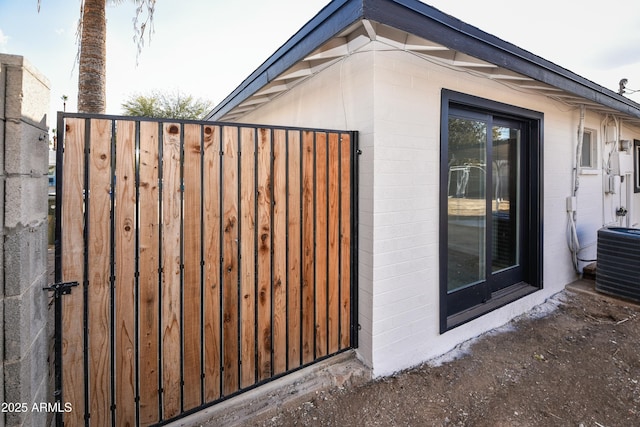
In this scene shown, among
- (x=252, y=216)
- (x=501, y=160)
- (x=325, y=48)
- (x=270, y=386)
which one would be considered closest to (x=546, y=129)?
(x=501, y=160)

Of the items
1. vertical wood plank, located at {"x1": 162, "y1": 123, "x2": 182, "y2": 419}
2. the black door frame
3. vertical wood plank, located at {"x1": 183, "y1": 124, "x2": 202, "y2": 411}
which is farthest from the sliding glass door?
vertical wood plank, located at {"x1": 162, "y1": 123, "x2": 182, "y2": 419}

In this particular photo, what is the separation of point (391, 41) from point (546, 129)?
277 cm

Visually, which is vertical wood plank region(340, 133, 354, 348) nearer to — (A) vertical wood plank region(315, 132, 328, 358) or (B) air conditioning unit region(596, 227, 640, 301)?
(A) vertical wood plank region(315, 132, 328, 358)

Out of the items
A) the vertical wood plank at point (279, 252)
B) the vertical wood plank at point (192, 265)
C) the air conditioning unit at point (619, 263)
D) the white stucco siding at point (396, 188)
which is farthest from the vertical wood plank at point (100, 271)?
the air conditioning unit at point (619, 263)

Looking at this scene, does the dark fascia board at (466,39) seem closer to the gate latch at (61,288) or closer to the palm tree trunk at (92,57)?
the gate latch at (61,288)

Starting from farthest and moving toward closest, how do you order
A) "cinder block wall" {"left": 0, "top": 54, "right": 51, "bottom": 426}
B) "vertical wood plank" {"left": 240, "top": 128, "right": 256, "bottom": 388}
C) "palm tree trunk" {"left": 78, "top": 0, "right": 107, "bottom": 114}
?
"palm tree trunk" {"left": 78, "top": 0, "right": 107, "bottom": 114} → "vertical wood plank" {"left": 240, "top": 128, "right": 256, "bottom": 388} → "cinder block wall" {"left": 0, "top": 54, "right": 51, "bottom": 426}

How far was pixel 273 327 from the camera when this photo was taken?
2.15 meters

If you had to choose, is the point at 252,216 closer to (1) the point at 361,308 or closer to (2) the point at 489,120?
(1) the point at 361,308

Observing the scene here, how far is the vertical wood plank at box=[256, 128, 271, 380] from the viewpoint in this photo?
2066mm

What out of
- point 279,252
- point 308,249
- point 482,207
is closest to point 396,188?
point 308,249

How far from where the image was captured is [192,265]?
1.86 metres

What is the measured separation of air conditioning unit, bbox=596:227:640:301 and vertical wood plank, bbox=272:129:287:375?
4358mm

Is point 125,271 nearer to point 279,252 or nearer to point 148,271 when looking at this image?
point 148,271

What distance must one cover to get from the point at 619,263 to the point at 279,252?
4.46 metres
